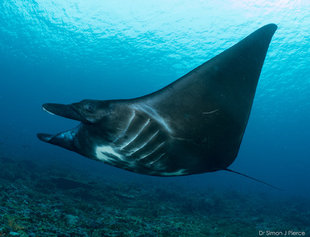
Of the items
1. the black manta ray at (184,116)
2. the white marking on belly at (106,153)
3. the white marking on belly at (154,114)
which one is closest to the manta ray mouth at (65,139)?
the black manta ray at (184,116)

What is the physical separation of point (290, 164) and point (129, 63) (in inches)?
5117

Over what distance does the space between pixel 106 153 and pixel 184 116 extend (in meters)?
1.12

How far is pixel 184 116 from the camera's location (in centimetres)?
221

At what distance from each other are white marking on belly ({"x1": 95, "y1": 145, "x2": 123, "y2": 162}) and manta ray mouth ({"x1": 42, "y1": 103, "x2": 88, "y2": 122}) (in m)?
0.46

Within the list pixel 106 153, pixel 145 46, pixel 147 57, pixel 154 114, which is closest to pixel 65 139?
pixel 106 153

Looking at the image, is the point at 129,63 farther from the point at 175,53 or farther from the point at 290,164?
the point at 290,164

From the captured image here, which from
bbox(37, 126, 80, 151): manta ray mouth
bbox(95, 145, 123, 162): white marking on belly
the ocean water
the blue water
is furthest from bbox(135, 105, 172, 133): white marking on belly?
the blue water

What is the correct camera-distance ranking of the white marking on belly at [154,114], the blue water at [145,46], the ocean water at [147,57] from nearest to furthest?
1. the white marking on belly at [154,114]
2. the ocean water at [147,57]
3. the blue water at [145,46]

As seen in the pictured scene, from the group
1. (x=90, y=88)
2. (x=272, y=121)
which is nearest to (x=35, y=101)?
(x=90, y=88)

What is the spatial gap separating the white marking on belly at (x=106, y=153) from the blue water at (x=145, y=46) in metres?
16.4

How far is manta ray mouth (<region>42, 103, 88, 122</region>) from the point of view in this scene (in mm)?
2033

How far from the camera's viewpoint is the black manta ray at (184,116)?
6.98 ft

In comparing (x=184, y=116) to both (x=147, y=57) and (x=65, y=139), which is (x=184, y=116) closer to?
(x=65, y=139)

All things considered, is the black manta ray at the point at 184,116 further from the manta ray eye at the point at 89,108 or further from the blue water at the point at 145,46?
the blue water at the point at 145,46
